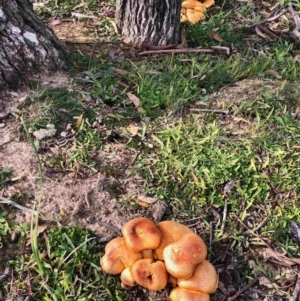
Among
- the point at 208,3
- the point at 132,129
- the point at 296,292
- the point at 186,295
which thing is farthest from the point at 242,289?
the point at 208,3

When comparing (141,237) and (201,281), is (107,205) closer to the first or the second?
(141,237)

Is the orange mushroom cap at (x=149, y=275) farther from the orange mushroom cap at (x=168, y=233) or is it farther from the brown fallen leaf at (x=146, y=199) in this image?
the brown fallen leaf at (x=146, y=199)

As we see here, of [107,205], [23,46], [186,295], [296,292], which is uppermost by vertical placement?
[23,46]

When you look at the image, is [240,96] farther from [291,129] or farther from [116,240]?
[116,240]

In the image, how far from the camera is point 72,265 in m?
2.55

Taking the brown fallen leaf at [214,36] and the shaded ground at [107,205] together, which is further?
the brown fallen leaf at [214,36]

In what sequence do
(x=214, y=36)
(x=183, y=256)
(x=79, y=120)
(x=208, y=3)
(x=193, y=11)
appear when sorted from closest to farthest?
(x=183, y=256) < (x=79, y=120) < (x=214, y=36) < (x=193, y=11) < (x=208, y=3)

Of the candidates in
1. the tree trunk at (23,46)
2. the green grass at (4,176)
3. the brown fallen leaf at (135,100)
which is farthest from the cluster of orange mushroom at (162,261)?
the tree trunk at (23,46)

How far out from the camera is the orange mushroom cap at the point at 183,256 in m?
2.32

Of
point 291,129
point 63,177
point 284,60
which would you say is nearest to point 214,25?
point 284,60

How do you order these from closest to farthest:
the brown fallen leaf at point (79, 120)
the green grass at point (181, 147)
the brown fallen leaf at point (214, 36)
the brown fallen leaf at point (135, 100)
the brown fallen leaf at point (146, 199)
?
the green grass at point (181, 147)
the brown fallen leaf at point (146, 199)
the brown fallen leaf at point (79, 120)
the brown fallen leaf at point (135, 100)
the brown fallen leaf at point (214, 36)

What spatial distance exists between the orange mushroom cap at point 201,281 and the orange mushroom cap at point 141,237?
22cm

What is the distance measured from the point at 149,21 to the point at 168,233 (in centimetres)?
207

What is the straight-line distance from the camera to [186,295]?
7.67ft
